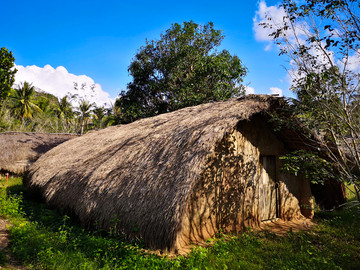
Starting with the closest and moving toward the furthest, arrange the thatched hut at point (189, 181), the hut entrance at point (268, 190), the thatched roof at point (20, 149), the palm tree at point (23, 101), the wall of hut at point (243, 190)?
the thatched hut at point (189, 181), the wall of hut at point (243, 190), the hut entrance at point (268, 190), the thatched roof at point (20, 149), the palm tree at point (23, 101)

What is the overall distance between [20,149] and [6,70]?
174 inches

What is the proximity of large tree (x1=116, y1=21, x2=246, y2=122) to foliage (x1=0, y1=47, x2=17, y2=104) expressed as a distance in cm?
611

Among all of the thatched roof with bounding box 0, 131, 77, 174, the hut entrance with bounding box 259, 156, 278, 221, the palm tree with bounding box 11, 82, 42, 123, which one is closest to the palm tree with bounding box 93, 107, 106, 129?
the palm tree with bounding box 11, 82, 42, 123

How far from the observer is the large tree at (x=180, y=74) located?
13.1 meters

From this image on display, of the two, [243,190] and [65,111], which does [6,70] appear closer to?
[243,190]

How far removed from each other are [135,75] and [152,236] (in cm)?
1184

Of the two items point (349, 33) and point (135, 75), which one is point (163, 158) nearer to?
point (349, 33)

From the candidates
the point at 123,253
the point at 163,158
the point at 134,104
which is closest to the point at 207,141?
the point at 163,158

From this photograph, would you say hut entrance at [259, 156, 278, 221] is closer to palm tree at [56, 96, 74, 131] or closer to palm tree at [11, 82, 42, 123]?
palm tree at [56, 96, 74, 131]

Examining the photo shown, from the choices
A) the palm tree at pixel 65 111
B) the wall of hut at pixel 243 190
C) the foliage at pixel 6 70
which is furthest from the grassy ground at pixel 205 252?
the palm tree at pixel 65 111

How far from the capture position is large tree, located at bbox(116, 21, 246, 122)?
13.1 m

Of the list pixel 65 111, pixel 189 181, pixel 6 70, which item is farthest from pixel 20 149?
pixel 65 111

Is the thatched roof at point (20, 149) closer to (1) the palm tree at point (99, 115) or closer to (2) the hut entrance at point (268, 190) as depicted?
(2) the hut entrance at point (268, 190)

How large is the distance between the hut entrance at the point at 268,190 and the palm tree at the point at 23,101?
28.1 meters
